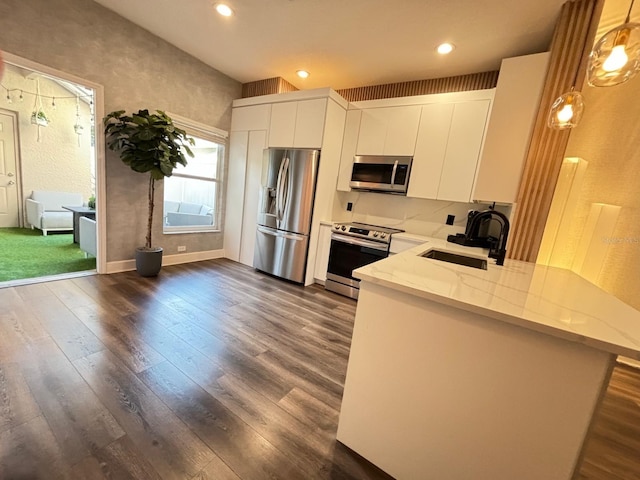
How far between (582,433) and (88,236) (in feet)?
15.8

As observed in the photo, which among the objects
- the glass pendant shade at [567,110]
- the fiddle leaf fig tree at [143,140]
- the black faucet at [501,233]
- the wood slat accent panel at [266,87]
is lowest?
the black faucet at [501,233]

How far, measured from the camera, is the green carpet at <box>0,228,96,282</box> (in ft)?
10.0

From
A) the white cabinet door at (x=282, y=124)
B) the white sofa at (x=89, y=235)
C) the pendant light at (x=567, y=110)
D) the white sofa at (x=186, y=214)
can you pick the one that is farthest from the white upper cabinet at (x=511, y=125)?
the white sofa at (x=89, y=235)

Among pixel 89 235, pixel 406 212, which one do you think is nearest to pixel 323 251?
pixel 406 212

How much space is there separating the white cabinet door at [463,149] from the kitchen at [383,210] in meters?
0.37

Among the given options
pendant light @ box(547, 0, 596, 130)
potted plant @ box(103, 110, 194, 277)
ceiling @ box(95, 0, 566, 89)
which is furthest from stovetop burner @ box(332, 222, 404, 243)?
potted plant @ box(103, 110, 194, 277)

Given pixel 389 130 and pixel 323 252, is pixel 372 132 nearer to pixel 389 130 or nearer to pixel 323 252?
pixel 389 130

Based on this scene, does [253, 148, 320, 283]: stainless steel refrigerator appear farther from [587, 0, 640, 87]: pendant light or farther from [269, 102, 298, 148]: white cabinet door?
[587, 0, 640, 87]: pendant light

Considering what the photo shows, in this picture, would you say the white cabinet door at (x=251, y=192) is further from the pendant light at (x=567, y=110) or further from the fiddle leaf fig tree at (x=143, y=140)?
the pendant light at (x=567, y=110)

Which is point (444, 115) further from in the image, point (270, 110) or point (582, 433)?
point (582, 433)

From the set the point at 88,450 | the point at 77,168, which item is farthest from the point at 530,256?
the point at 77,168

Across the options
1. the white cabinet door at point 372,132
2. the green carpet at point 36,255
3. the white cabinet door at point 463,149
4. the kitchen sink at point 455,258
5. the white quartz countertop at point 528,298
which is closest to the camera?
the white quartz countertop at point 528,298

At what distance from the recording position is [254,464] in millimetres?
1190

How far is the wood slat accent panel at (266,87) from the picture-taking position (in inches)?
152
